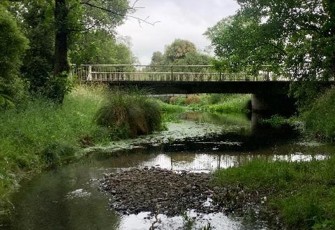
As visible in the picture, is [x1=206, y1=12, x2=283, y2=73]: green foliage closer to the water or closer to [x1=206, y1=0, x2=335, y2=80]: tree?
[x1=206, y1=0, x2=335, y2=80]: tree

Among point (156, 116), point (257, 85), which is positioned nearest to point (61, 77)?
point (156, 116)

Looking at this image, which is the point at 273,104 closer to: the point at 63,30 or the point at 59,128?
the point at 63,30

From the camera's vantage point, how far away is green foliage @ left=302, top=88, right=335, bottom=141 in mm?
17562

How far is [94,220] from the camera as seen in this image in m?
8.13

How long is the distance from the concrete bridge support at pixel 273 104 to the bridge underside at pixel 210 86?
4274 mm

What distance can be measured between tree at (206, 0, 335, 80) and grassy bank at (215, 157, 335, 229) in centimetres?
793

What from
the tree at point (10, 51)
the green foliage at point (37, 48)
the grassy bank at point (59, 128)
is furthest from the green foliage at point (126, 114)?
the green foliage at point (37, 48)

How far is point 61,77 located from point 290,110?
68.2ft

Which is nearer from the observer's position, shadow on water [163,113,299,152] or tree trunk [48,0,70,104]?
shadow on water [163,113,299,152]

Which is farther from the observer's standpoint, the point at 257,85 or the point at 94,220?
the point at 257,85

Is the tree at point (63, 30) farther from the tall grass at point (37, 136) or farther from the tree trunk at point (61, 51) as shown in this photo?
the tall grass at point (37, 136)

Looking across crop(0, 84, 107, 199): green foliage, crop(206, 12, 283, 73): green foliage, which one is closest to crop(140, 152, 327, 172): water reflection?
crop(0, 84, 107, 199): green foliage

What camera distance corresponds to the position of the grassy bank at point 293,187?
23.9 ft

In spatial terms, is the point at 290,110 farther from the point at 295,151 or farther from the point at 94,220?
the point at 94,220
